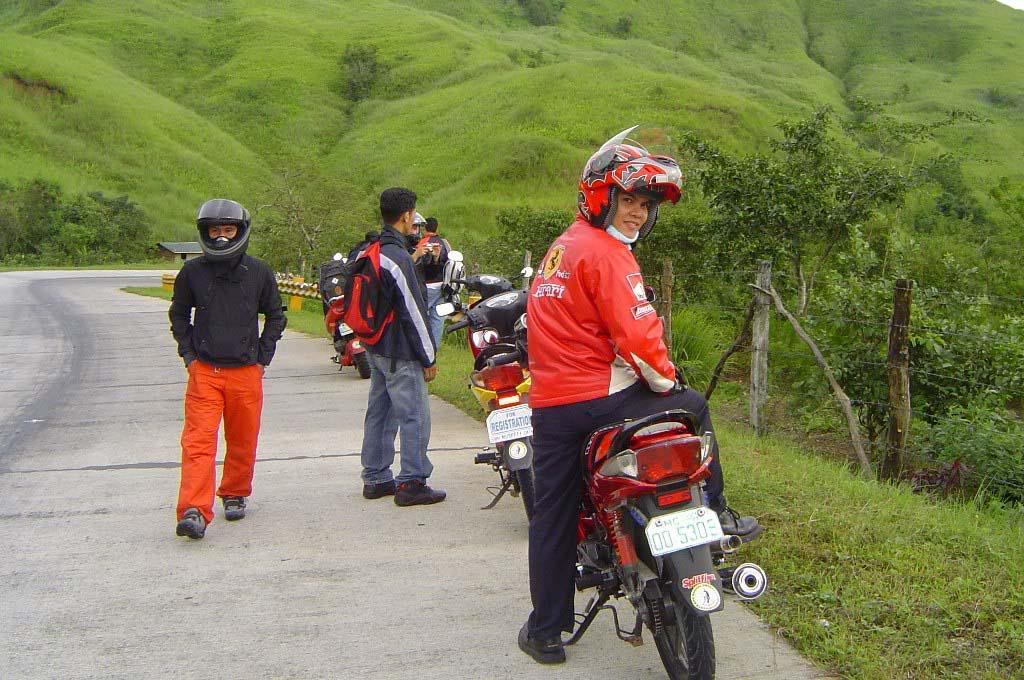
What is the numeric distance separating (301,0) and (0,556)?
130 m

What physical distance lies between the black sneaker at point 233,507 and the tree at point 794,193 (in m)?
6.01

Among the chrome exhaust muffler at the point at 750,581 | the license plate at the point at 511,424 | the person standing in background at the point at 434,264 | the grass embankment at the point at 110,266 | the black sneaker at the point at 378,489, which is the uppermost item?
the chrome exhaust muffler at the point at 750,581

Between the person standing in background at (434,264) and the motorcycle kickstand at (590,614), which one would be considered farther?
the person standing in background at (434,264)

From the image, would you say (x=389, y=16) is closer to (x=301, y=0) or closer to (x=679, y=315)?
(x=301, y=0)

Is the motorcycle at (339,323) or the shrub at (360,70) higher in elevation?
the motorcycle at (339,323)

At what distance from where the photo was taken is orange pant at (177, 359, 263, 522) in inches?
220

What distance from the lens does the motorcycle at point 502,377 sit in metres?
5.18

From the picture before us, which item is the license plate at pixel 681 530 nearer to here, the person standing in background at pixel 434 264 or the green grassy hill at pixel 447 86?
the person standing in background at pixel 434 264

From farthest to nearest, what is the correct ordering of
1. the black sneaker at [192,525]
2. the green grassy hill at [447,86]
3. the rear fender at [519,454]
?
the green grassy hill at [447,86] < the black sneaker at [192,525] < the rear fender at [519,454]

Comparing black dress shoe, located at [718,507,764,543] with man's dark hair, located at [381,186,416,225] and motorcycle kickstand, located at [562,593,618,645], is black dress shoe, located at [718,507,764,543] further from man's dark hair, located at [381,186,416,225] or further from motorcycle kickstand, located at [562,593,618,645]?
man's dark hair, located at [381,186,416,225]

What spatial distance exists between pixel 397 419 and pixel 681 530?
10.5 ft

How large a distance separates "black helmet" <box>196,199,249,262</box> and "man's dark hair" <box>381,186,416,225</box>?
2.81 feet

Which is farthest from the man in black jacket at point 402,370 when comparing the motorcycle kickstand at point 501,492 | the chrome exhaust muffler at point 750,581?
the chrome exhaust muffler at point 750,581

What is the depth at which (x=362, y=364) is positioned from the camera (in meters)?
11.2
